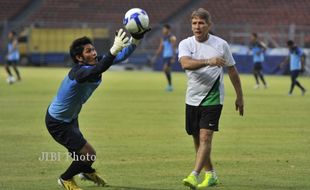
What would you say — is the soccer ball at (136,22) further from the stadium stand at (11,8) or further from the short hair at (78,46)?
the stadium stand at (11,8)

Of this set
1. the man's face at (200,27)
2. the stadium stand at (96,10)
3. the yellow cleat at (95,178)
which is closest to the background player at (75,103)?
the yellow cleat at (95,178)

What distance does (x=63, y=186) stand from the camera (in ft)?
32.3

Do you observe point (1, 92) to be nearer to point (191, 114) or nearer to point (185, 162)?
point (185, 162)

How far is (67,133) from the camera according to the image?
9711mm

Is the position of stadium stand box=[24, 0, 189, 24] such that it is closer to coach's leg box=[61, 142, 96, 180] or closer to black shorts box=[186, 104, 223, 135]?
black shorts box=[186, 104, 223, 135]

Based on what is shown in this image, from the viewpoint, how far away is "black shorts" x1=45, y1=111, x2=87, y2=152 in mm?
9695

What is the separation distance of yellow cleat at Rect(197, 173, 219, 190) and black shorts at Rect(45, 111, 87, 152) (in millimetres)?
1538

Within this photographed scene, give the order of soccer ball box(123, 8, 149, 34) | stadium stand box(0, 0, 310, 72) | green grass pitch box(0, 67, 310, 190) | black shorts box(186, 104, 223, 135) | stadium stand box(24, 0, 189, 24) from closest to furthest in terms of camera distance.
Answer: soccer ball box(123, 8, 149, 34)
black shorts box(186, 104, 223, 135)
green grass pitch box(0, 67, 310, 190)
stadium stand box(0, 0, 310, 72)
stadium stand box(24, 0, 189, 24)

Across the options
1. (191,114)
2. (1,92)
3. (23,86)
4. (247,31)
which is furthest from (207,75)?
(247,31)

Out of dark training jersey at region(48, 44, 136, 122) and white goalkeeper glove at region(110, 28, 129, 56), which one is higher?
white goalkeeper glove at region(110, 28, 129, 56)

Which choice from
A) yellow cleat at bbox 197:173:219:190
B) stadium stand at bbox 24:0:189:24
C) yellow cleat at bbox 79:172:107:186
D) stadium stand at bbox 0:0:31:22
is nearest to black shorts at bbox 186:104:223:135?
yellow cleat at bbox 197:173:219:190

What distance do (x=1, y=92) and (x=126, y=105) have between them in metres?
6.87

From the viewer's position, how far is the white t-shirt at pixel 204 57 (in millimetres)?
9852

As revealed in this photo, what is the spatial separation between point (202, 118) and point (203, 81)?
1.46 feet
